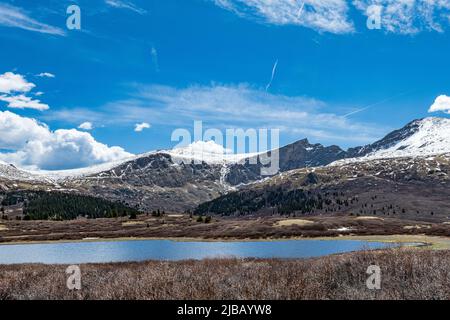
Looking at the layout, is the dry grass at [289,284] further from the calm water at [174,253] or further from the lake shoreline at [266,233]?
the lake shoreline at [266,233]

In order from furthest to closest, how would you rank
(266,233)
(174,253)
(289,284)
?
(266,233), (174,253), (289,284)

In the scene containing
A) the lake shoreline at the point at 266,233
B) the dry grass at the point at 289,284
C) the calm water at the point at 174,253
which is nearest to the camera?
the dry grass at the point at 289,284

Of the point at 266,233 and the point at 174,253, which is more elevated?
the point at 174,253

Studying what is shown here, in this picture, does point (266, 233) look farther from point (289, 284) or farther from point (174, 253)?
point (289, 284)

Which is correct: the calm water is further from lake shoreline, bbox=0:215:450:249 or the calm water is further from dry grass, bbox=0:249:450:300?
dry grass, bbox=0:249:450:300

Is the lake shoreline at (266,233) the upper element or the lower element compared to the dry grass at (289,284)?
lower

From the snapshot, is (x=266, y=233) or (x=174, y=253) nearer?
(x=174, y=253)

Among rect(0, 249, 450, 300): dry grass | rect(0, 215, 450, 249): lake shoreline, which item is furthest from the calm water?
rect(0, 249, 450, 300): dry grass

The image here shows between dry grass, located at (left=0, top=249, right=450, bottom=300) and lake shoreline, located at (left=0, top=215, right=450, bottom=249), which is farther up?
dry grass, located at (left=0, top=249, right=450, bottom=300)

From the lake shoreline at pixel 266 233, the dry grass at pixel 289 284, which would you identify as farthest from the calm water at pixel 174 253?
the dry grass at pixel 289 284

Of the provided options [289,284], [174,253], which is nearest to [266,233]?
[174,253]

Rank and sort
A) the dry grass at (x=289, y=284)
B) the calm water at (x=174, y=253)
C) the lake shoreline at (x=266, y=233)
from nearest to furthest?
the dry grass at (x=289, y=284) → the calm water at (x=174, y=253) → the lake shoreline at (x=266, y=233)

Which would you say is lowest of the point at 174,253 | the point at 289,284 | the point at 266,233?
the point at 266,233
